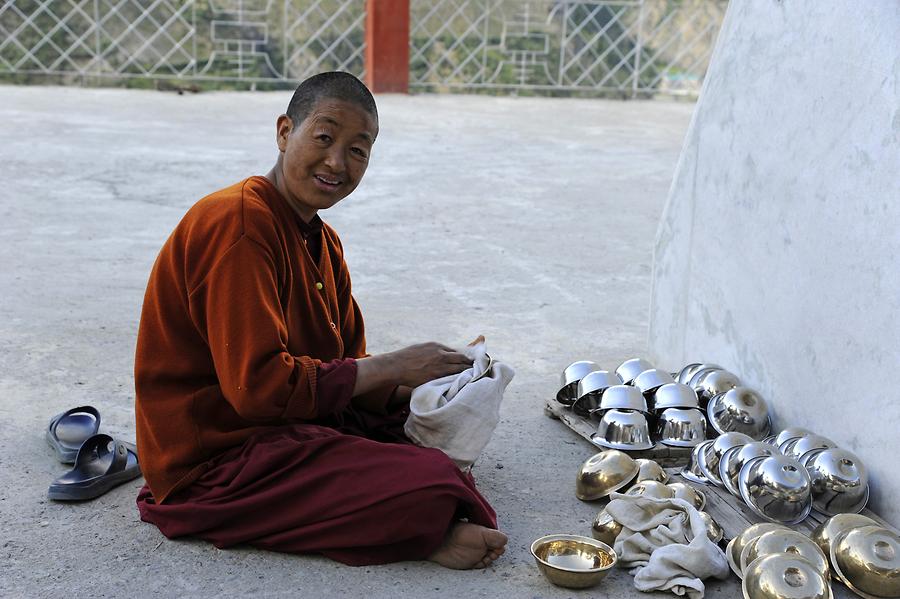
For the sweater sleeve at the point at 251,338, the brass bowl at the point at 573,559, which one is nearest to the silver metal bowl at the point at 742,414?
the brass bowl at the point at 573,559

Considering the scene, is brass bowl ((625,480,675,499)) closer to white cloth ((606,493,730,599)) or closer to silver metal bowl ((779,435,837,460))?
white cloth ((606,493,730,599))

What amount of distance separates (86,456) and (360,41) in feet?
41.8

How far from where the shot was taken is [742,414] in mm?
3287

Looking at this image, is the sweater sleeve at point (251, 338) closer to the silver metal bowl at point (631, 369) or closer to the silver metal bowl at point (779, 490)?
the silver metal bowl at point (779, 490)

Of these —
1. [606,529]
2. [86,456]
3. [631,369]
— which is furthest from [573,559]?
[86,456]

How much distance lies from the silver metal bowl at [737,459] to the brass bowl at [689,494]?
111mm

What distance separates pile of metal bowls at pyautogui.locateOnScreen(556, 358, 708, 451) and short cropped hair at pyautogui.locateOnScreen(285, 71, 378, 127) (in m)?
1.24

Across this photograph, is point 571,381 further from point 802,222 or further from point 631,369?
point 802,222

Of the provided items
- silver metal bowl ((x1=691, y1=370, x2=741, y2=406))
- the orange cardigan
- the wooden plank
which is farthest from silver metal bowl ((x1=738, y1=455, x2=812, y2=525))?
the orange cardigan

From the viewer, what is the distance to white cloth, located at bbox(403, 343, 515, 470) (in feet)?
8.95

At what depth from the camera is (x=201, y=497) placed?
8.55ft

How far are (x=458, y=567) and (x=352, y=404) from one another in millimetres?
626

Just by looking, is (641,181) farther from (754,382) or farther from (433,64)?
(433,64)

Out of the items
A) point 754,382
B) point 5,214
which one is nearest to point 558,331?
point 754,382
